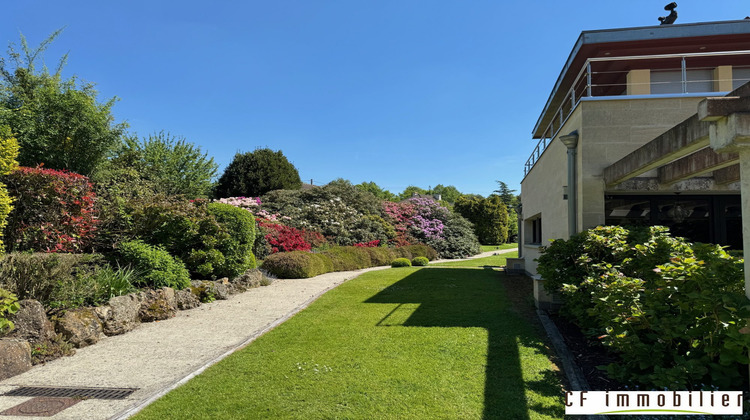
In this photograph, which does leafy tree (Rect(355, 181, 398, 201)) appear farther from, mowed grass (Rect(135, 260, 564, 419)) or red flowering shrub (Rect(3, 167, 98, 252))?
mowed grass (Rect(135, 260, 564, 419))

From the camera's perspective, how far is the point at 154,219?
9.06m

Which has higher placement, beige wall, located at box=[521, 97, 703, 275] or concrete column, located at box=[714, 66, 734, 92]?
concrete column, located at box=[714, 66, 734, 92]

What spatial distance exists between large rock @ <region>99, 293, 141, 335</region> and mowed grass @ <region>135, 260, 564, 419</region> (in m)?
2.29

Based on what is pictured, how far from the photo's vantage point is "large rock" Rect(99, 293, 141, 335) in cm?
573

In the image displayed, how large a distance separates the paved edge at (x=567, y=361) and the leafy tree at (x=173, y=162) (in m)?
15.9

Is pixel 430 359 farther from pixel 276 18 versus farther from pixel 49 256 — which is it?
pixel 276 18

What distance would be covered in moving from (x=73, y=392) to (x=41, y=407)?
349mm

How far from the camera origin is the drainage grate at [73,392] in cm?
357

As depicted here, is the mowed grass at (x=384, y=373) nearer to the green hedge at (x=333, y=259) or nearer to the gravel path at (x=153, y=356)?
the gravel path at (x=153, y=356)

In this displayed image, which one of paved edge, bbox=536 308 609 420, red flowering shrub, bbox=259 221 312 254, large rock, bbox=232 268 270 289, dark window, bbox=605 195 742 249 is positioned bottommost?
paved edge, bbox=536 308 609 420

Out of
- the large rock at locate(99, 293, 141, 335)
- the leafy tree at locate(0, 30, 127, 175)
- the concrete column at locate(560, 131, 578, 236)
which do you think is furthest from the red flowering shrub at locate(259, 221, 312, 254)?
the concrete column at locate(560, 131, 578, 236)

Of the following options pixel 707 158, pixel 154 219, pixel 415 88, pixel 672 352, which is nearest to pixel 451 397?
pixel 672 352

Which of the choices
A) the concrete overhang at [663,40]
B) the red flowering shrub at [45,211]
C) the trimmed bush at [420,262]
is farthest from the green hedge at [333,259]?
the concrete overhang at [663,40]

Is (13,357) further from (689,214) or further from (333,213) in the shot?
(333,213)
